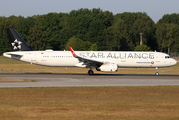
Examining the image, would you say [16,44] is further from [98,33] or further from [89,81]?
[98,33]

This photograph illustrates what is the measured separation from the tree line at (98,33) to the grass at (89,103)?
7022 cm

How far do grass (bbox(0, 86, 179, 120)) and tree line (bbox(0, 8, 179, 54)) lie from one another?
230 ft

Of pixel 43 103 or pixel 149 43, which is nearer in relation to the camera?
pixel 43 103

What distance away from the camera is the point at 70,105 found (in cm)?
1448

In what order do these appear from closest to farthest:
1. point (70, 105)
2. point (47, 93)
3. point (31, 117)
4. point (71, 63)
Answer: point (31, 117)
point (70, 105)
point (47, 93)
point (71, 63)

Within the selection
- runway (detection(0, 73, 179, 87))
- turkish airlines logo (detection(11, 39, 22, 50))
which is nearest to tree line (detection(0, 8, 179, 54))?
turkish airlines logo (detection(11, 39, 22, 50))

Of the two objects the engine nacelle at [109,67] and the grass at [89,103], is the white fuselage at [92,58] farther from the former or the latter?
the grass at [89,103]

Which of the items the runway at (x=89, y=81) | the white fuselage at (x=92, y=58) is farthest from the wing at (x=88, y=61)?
the runway at (x=89, y=81)

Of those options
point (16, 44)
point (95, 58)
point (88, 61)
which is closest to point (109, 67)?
point (88, 61)

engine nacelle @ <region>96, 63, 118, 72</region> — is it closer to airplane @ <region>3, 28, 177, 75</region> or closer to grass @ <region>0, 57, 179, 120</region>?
airplane @ <region>3, 28, 177, 75</region>

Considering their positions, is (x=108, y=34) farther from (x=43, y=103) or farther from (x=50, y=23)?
(x=43, y=103)

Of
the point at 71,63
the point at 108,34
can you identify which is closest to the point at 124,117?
the point at 71,63

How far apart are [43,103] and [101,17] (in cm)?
9717

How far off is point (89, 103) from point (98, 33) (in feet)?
288
